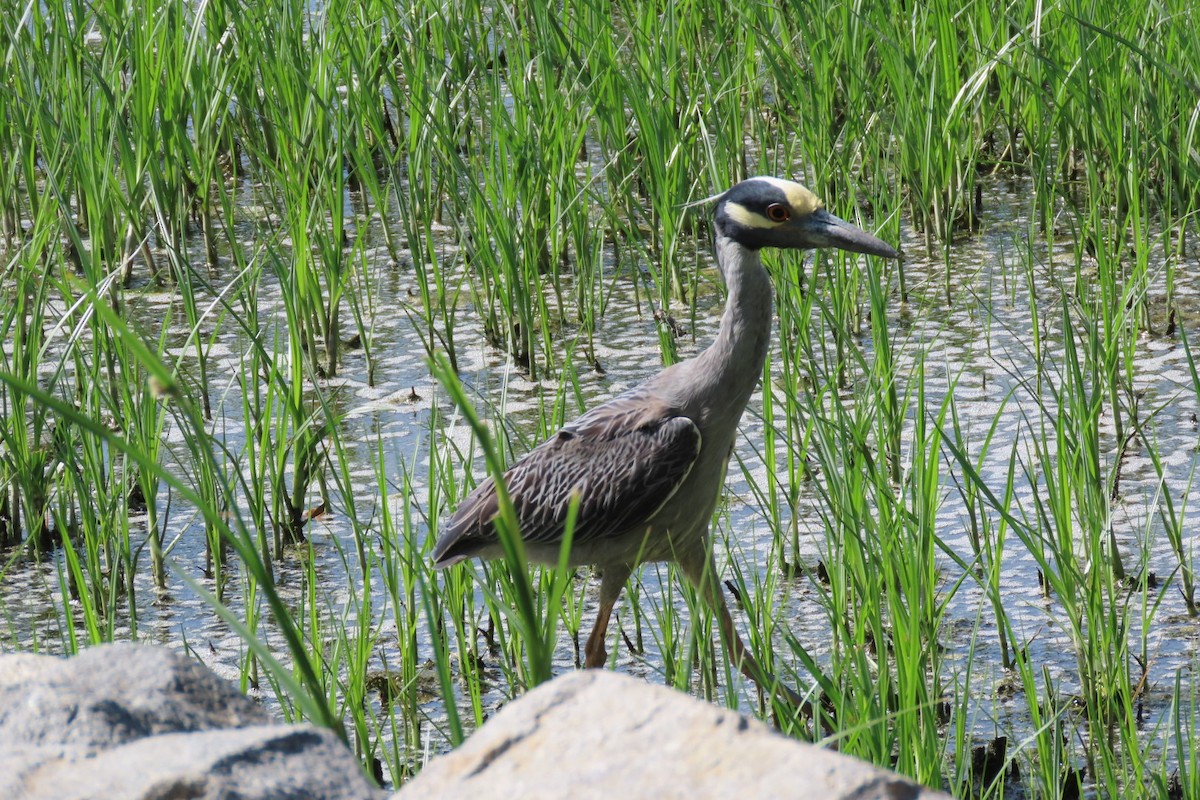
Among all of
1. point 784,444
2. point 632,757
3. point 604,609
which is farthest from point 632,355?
point 632,757

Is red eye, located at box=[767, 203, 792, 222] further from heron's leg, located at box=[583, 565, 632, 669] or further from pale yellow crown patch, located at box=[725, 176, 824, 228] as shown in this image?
heron's leg, located at box=[583, 565, 632, 669]

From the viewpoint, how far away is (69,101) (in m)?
3.84

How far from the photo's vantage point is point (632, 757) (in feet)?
3.67

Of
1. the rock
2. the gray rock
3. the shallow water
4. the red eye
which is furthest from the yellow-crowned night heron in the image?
the rock

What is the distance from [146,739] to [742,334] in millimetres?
1673

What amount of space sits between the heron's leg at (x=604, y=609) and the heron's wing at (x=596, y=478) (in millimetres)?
103

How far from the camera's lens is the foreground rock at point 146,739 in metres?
1.15

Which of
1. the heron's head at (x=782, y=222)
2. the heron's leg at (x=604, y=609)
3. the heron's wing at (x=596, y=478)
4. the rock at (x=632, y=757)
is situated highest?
the heron's head at (x=782, y=222)

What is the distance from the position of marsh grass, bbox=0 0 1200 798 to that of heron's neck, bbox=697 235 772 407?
0.18 metres

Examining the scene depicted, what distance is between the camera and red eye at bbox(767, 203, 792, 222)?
111 inches

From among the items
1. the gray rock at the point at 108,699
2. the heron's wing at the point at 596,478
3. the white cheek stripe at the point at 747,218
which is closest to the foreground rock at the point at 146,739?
the gray rock at the point at 108,699

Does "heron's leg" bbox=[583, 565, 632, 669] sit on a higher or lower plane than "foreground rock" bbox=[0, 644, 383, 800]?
lower

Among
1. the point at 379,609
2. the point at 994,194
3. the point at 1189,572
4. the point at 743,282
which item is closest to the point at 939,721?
the point at 1189,572

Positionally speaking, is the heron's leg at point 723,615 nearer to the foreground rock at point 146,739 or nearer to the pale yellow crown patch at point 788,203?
the pale yellow crown patch at point 788,203
